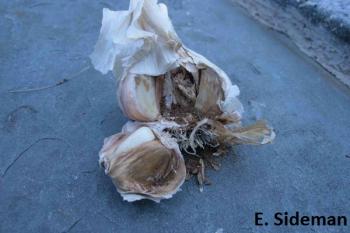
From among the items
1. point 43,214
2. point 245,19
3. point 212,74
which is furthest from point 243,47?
point 43,214

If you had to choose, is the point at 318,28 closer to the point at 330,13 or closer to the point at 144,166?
the point at 330,13

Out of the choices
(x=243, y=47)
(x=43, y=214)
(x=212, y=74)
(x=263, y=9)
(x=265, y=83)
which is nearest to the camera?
(x=43, y=214)

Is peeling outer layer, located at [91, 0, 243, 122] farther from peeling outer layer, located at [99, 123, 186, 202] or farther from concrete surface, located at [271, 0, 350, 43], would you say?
concrete surface, located at [271, 0, 350, 43]

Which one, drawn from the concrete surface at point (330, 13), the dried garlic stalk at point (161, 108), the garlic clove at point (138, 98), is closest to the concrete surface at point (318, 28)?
the concrete surface at point (330, 13)

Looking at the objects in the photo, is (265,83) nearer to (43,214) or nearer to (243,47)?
(243,47)

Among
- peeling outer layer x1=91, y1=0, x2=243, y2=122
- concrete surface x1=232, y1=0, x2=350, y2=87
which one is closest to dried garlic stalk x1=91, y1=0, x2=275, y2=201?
peeling outer layer x1=91, y1=0, x2=243, y2=122

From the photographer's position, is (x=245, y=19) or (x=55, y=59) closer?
(x=55, y=59)

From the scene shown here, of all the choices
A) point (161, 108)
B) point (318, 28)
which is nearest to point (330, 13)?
point (318, 28)
